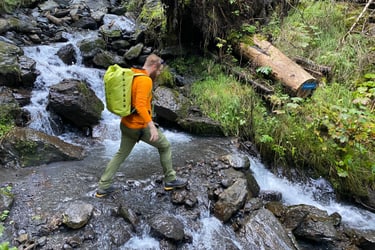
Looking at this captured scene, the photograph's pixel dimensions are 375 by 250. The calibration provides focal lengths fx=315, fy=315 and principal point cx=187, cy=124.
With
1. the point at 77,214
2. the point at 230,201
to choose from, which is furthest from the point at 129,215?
the point at 230,201

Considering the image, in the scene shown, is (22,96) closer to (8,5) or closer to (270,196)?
(270,196)

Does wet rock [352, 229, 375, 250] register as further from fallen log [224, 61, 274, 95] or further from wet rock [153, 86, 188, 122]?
wet rock [153, 86, 188, 122]

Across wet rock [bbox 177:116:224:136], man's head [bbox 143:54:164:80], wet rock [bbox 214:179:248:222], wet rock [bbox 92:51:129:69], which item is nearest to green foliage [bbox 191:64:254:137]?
wet rock [bbox 177:116:224:136]

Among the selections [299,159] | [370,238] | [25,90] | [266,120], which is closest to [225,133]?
[266,120]

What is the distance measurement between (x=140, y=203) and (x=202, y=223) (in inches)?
35.3

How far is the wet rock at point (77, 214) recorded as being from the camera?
3.77m

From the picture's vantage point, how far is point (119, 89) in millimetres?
3631

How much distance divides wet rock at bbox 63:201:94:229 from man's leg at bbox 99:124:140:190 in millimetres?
420

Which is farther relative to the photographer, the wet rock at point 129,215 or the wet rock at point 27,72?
the wet rock at point 27,72

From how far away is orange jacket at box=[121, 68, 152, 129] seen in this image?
369cm

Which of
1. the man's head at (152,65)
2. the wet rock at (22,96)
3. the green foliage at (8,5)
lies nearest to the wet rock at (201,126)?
the man's head at (152,65)

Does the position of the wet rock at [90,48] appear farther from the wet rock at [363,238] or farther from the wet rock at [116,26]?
the wet rock at [363,238]

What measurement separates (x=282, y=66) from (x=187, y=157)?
311cm

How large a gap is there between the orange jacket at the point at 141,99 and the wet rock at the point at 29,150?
7.77ft
